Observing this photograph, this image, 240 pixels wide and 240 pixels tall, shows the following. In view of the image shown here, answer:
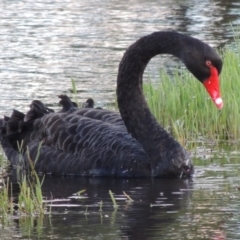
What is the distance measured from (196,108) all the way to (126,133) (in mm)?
1259

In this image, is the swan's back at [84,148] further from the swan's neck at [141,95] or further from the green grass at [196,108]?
the green grass at [196,108]

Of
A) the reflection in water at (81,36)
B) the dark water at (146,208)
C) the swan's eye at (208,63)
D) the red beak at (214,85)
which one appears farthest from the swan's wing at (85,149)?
the reflection in water at (81,36)

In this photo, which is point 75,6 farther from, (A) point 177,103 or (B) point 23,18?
(A) point 177,103

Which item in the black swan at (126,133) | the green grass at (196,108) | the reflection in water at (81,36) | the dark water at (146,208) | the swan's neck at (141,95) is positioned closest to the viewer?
the dark water at (146,208)

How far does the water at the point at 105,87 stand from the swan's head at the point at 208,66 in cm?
62

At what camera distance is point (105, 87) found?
38.7 feet

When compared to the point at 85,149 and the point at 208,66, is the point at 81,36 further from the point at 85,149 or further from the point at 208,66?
the point at 208,66

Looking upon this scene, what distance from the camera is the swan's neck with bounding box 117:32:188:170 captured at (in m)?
8.05

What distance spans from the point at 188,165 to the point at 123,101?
856 mm

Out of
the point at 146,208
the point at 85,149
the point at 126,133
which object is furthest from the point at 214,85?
the point at 146,208

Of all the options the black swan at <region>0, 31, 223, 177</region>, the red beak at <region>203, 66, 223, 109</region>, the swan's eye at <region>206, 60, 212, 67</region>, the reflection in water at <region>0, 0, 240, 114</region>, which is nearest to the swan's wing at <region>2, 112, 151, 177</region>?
the black swan at <region>0, 31, 223, 177</region>

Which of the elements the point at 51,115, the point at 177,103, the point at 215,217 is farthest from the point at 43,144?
the point at 215,217

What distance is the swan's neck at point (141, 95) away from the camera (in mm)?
8055

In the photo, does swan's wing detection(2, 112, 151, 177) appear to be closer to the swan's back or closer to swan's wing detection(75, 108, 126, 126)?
the swan's back
